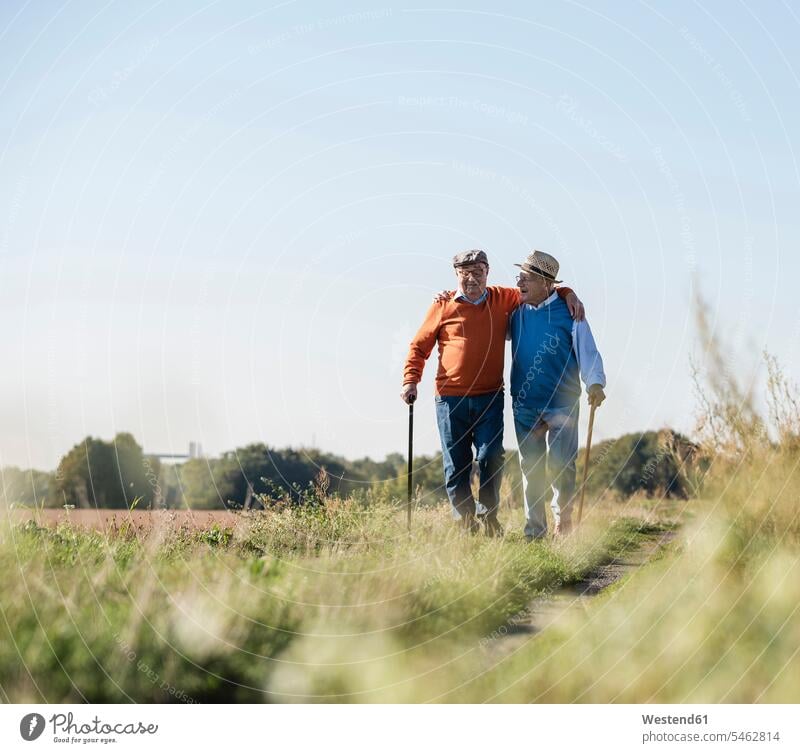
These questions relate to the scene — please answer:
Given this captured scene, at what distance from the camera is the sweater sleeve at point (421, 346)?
374 inches

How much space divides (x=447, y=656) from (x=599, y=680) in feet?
3.13

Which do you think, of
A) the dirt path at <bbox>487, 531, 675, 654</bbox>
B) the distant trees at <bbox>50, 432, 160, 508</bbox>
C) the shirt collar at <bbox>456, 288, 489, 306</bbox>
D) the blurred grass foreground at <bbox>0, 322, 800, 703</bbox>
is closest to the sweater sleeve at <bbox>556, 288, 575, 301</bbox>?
the shirt collar at <bbox>456, 288, 489, 306</bbox>

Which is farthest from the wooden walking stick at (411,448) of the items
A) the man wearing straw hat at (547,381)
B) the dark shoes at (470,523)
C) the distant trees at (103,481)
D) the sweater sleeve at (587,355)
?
the distant trees at (103,481)

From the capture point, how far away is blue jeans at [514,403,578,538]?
925 cm

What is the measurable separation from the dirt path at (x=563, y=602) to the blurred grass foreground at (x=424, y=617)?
43 mm

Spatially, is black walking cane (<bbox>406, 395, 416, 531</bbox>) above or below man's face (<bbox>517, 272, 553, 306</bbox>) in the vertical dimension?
below

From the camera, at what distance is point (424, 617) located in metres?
5.86

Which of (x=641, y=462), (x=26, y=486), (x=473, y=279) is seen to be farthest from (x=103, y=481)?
(x=641, y=462)

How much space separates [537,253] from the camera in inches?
364

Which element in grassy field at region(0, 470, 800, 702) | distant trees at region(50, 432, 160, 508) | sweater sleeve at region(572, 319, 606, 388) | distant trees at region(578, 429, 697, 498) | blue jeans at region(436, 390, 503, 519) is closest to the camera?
grassy field at region(0, 470, 800, 702)

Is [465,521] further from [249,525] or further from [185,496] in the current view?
[185,496]

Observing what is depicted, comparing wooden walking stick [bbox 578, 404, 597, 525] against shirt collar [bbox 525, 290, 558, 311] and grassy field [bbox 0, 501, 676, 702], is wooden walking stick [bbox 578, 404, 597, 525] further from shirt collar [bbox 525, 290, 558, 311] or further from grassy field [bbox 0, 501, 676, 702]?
grassy field [bbox 0, 501, 676, 702]

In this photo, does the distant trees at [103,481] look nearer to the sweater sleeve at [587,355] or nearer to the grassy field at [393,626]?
the grassy field at [393,626]

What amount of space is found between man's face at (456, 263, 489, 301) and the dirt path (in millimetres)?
2799
